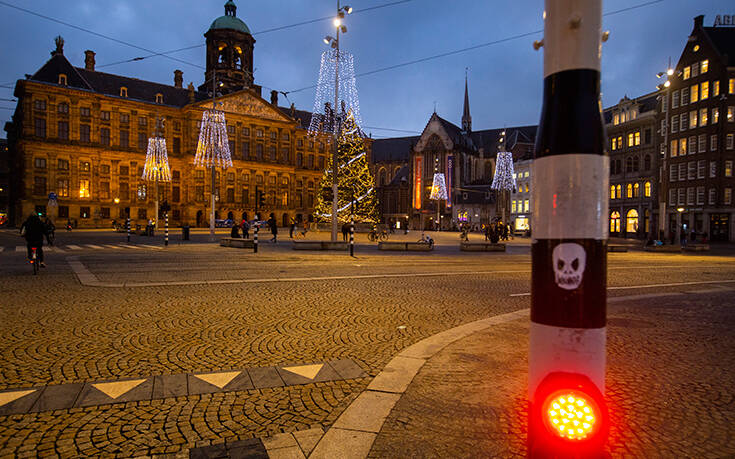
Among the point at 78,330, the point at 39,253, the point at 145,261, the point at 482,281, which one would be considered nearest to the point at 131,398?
the point at 78,330

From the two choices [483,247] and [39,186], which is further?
[39,186]

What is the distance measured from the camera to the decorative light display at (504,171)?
43.7 metres

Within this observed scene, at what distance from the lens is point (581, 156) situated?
1771 millimetres

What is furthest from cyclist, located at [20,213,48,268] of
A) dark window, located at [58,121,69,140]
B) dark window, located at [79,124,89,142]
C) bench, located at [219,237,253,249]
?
dark window, located at [79,124,89,142]

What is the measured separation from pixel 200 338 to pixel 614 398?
451cm

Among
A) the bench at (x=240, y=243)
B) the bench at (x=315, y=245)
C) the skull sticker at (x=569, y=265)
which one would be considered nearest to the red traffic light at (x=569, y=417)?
the skull sticker at (x=569, y=265)

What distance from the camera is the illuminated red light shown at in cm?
176

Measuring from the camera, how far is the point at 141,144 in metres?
66.2

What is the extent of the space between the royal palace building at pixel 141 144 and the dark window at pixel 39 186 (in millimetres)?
107

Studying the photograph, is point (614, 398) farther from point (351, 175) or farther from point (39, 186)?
point (39, 186)

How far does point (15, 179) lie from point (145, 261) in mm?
67851

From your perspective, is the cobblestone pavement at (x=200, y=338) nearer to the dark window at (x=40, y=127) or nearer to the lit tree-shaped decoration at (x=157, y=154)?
the lit tree-shaped decoration at (x=157, y=154)

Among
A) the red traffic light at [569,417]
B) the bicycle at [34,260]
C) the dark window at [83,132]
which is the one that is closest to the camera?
the red traffic light at [569,417]

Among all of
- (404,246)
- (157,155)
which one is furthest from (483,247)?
(157,155)
